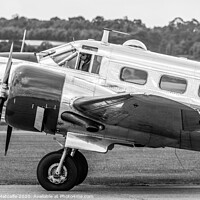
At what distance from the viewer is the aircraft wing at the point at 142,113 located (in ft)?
42.1

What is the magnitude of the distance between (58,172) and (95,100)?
1701 millimetres

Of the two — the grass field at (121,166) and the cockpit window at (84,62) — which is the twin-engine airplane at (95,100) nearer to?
the cockpit window at (84,62)

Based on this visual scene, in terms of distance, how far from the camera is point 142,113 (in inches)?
526

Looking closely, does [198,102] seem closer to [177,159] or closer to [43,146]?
[177,159]

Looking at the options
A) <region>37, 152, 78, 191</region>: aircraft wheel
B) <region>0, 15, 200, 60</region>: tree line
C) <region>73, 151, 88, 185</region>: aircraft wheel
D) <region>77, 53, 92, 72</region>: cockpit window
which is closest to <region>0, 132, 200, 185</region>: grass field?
<region>73, 151, 88, 185</region>: aircraft wheel

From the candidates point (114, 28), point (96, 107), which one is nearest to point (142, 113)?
point (96, 107)

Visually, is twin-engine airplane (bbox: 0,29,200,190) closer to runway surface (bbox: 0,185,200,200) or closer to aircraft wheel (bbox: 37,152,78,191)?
aircraft wheel (bbox: 37,152,78,191)

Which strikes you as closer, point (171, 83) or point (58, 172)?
point (58, 172)

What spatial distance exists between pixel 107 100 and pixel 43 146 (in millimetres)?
12624

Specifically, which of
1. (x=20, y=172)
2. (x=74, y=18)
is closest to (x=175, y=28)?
(x=74, y=18)

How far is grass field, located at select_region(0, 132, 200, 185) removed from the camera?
16531 millimetres

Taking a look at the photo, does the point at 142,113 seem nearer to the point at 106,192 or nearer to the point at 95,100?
the point at 95,100

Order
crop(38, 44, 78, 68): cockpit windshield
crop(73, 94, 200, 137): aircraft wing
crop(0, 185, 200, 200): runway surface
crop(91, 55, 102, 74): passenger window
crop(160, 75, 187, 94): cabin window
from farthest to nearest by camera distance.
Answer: crop(38, 44, 78, 68): cockpit windshield, crop(91, 55, 102, 74): passenger window, crop(160, 75, 187, 94): cabin window, crop(0, 185, 200, 200): runway surface, crop(73, 94, 200, 137): aircraft wing

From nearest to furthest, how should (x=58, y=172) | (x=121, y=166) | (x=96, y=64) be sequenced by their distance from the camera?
(x=58, y=172) < (x=96, y=64) < (x=121, y=166)
